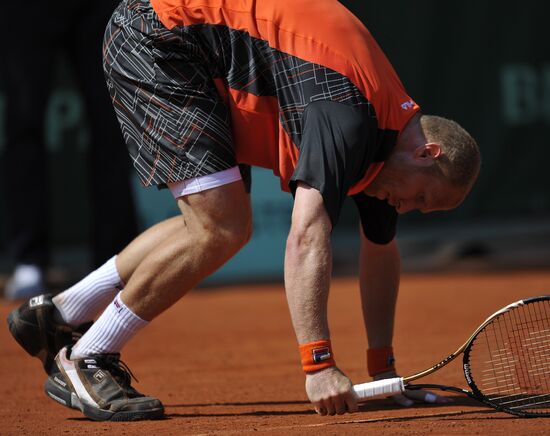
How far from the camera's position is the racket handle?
3.42 meters

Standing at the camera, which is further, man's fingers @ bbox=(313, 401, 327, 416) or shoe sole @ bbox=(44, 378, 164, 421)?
shoe sole @ bbox=(44, 378, 164, 421)

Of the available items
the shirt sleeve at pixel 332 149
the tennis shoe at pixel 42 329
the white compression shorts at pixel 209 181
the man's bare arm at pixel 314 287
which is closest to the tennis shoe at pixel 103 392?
the tennis shoe at pixel 42 329

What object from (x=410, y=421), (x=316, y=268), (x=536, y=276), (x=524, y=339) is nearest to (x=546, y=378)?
(x=524, y=339)

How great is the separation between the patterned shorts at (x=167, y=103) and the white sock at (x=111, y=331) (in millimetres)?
436

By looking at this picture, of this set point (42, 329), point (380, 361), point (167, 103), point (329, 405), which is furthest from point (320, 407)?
point (42, 329)

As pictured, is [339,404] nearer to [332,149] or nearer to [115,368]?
[332,149]

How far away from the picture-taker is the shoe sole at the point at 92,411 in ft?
12.6

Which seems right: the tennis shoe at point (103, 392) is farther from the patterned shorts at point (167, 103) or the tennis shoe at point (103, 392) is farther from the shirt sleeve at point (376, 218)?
the shirt sleeve at point (376, 218)

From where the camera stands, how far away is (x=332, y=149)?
334cm

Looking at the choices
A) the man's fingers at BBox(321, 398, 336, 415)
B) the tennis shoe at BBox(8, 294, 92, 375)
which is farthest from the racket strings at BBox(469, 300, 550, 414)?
the tennis shoe at BBox(8, 294, 92, 375)

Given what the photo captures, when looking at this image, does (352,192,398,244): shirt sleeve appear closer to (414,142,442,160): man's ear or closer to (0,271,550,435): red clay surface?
(414,142,442,160): man's ear

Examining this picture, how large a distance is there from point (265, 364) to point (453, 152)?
1.77m

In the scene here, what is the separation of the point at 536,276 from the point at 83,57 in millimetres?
3117

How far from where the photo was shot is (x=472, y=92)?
8.16 metres
